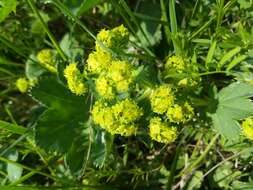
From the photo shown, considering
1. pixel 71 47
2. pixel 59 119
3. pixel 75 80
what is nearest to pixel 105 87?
pixel 75 80

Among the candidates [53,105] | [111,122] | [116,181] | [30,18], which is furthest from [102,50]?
[30,18]

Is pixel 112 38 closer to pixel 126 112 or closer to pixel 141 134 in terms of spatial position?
pixel 126 112

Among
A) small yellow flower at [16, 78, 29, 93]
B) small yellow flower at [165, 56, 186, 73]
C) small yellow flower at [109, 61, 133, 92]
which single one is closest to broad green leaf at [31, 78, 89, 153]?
small yellow flower at [109, 61, 133, 92]

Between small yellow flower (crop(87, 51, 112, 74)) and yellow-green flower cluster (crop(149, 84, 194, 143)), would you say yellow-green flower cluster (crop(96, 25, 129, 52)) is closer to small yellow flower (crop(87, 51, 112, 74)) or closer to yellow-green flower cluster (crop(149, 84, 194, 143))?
small yellow flower (crop(87, 51, 112, 74))

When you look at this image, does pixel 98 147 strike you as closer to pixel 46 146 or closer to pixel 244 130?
pixel 46 146

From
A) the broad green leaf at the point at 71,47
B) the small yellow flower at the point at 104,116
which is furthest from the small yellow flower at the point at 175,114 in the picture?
the broad green leaf at the point at 71,47

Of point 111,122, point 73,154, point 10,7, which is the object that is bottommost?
point 73,154

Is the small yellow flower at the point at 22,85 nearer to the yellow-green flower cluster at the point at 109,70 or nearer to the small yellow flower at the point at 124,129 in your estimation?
the yellow-green flower cluster at the point at 109,70
